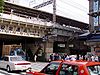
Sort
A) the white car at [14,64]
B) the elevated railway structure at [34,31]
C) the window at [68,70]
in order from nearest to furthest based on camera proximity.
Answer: the window at [68,70], the white car at [14,64], the elevated railway structure at [34,31]

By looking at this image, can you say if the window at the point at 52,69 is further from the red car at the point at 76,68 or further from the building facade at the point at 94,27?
the building facade at the point at 94,27

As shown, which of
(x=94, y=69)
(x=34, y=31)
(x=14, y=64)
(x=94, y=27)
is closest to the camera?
(x=94, y=69)

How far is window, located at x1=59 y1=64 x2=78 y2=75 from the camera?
21.7 ft

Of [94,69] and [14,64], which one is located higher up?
[94,69]

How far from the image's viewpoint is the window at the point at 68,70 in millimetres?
6609

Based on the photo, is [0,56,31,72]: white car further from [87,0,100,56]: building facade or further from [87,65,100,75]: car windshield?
[87,0,100,56]: building facade

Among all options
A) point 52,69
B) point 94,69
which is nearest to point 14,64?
point 52,69

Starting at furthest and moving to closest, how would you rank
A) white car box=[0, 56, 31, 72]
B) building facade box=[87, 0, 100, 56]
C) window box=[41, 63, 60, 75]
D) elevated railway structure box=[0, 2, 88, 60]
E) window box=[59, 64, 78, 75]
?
building facade box=[87, 0, 100, 56], elevated railway structure box=[0, 2, 88, 60], white car box=[0, 56, 31, 72], window box=[41, 63, 60, 75], window box=[59, 64, 78, 75]

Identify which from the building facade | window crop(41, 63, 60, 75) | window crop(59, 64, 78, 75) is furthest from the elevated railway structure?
window crop(59, 64, 78, 75)

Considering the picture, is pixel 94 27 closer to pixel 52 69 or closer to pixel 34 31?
pixel 34 31

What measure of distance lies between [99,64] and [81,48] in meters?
48.1

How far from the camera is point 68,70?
6.83 meters

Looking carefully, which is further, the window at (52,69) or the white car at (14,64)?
the white car at (14,64)

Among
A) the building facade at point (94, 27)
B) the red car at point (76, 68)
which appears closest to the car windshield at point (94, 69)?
the red car at point (76, 68)
